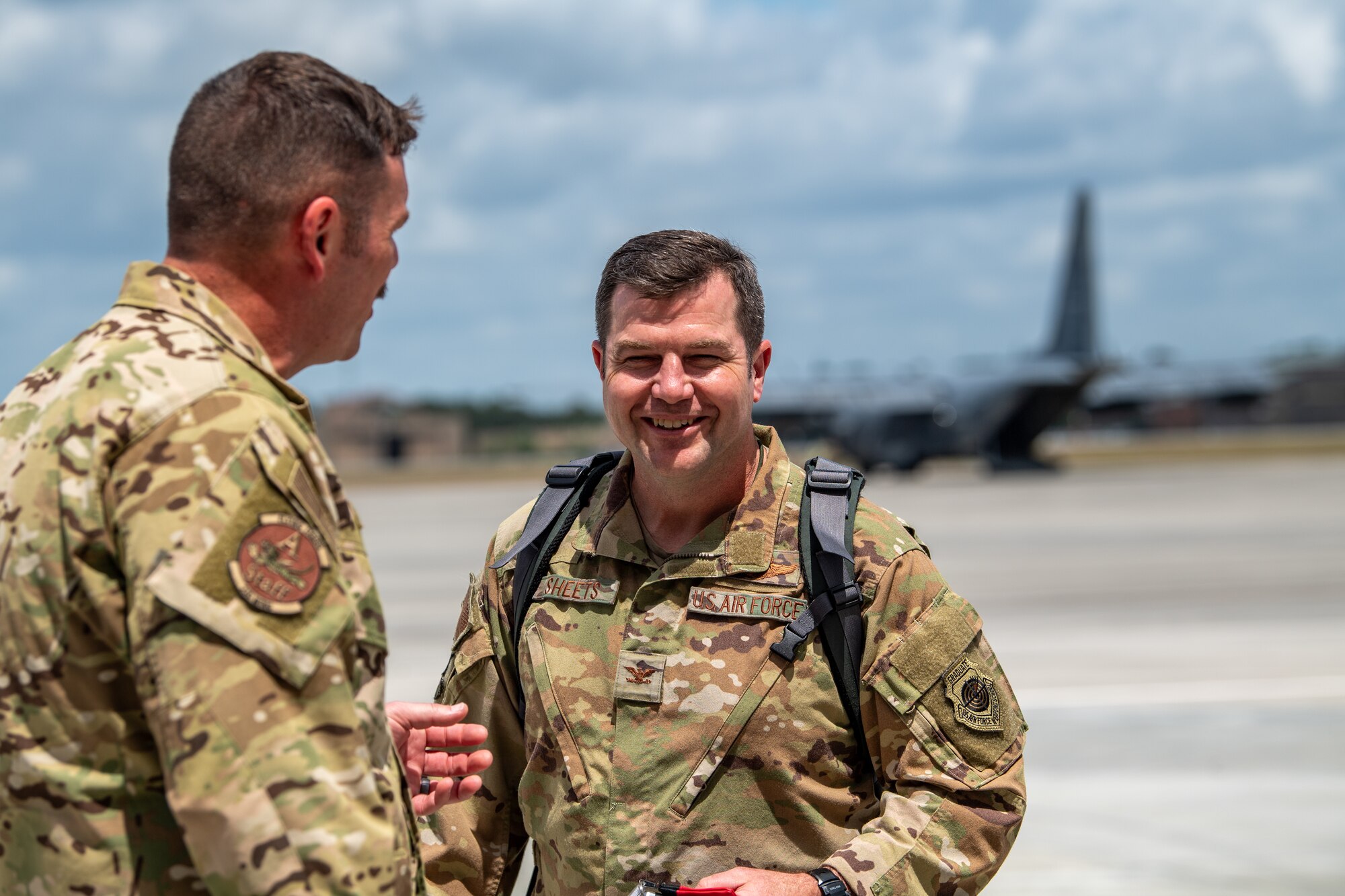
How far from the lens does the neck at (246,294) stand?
6.61 feet

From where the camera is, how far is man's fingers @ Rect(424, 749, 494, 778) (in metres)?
2.68

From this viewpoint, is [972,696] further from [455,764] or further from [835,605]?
[455,764]

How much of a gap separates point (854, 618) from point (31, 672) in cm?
164

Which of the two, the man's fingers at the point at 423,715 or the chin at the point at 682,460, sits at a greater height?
the chin at the point at 682,460

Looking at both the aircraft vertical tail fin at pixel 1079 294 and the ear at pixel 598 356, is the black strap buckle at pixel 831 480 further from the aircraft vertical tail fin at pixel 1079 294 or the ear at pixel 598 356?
the aircraft vertical tail fin at pixel 1079 294

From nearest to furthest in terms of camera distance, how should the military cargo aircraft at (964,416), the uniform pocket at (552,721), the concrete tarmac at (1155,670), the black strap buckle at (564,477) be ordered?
the uniform pocket at (552,721) < the black strap buckle at (564,477) < the concrete tarmac at (1155,670) < the military cargo aircraft at (964,416)

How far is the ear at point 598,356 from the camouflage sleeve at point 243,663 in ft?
A: 4.62

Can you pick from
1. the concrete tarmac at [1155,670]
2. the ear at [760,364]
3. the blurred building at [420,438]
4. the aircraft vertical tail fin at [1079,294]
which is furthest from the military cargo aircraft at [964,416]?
the ear at [760,364]

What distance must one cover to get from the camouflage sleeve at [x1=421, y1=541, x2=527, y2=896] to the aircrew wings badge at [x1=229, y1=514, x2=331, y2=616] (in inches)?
51.3

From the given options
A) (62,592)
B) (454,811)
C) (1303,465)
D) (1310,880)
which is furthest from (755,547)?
(1303,465)

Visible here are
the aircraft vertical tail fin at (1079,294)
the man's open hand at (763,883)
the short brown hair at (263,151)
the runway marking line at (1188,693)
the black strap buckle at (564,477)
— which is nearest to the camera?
the short brown hair at (263,151)

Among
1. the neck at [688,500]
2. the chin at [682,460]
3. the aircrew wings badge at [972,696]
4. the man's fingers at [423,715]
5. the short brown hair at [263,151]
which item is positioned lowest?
the man's fingers at [423,715]

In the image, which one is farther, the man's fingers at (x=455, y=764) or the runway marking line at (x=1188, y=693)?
the runway marking line at (x=1188, y=693)

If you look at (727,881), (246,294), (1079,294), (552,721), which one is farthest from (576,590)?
(1079,294)
